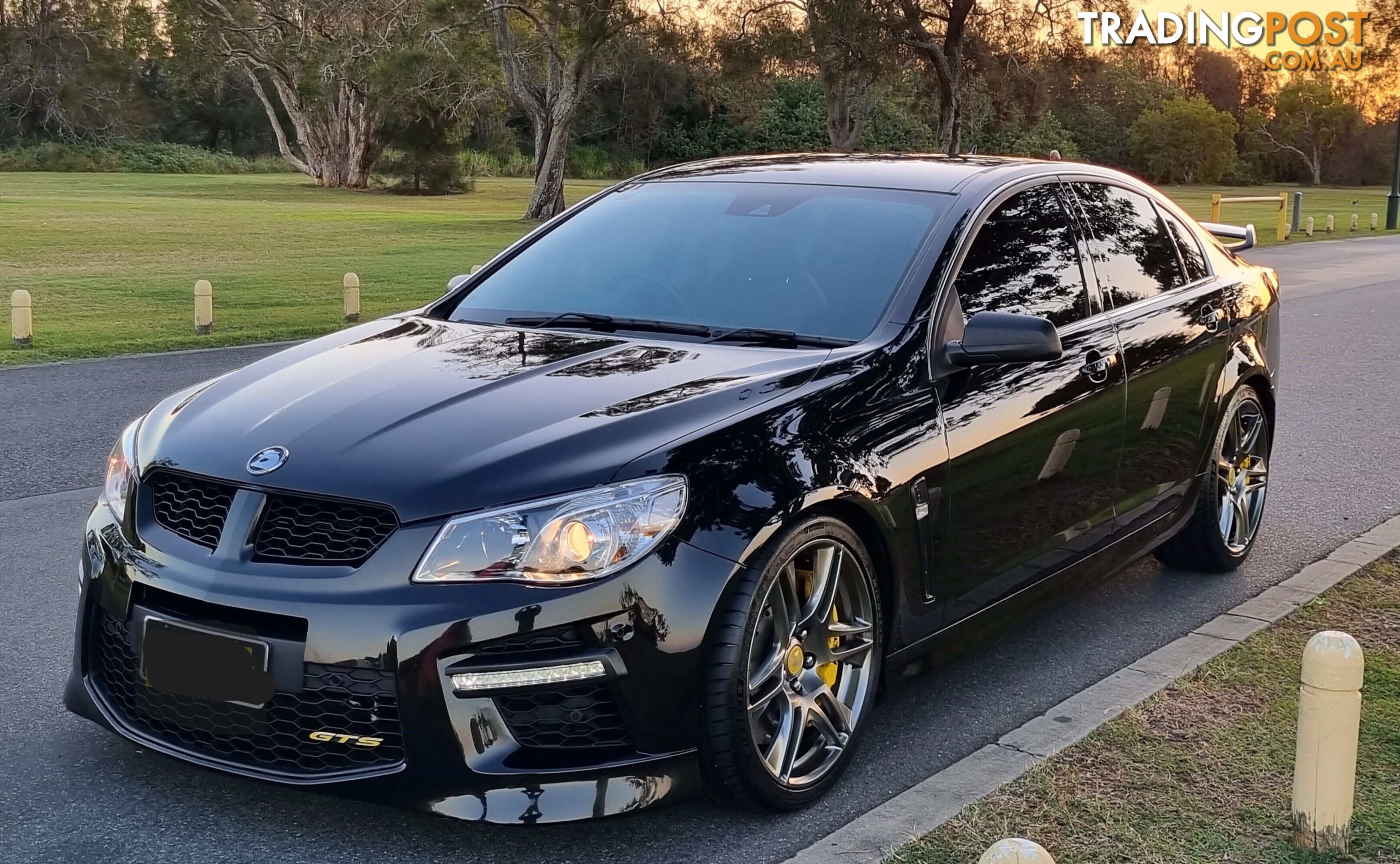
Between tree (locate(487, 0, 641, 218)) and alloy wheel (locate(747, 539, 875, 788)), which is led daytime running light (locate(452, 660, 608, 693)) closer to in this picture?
alloy wheel (locate(747, 539, 875, 788))

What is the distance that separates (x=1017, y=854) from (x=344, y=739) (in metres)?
1.58

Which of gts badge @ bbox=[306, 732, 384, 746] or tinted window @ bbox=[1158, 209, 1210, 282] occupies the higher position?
tinted window @ bbox=[1158, 209, 1210, 282]

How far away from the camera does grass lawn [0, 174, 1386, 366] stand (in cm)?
1484

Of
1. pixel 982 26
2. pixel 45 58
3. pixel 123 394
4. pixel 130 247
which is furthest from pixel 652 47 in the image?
pixel 45 58

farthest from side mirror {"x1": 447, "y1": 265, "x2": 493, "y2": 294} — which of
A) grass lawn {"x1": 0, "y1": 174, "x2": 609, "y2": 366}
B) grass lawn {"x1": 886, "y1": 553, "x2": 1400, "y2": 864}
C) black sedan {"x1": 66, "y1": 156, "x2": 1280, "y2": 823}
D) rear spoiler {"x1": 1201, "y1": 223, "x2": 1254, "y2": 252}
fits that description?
grass lawn {"x1": 0, "y1": 174, "x2": 609, "y2": 366}

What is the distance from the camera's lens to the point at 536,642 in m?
3.16

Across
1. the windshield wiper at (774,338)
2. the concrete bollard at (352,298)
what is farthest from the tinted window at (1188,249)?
the concrete bollard at (352,298)

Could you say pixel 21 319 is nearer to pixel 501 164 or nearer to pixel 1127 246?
pixel 1127 246

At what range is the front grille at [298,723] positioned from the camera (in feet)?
10.4

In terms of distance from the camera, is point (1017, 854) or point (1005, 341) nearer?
point (1017, 854)

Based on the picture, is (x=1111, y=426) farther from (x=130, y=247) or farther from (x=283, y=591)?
(x=130, y=247)

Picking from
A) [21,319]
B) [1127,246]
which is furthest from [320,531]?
[21,319]

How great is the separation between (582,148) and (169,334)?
54.6 m

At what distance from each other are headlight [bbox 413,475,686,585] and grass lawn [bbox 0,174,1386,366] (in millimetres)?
10261
